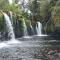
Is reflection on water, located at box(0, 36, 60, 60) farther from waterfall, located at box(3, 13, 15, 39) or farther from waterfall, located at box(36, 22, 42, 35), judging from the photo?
waterfall, located at box(36, 22, 42, 35)

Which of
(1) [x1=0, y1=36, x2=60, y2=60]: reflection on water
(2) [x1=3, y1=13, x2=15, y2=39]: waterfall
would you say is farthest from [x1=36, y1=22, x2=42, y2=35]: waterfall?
(1) [x1=0, y1=36, x2=60, y2=60]: reflection on water

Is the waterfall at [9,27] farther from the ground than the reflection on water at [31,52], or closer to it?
farther from the ground

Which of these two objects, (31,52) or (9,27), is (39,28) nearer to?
(9,27)

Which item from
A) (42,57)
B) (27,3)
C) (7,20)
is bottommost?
(42,57)

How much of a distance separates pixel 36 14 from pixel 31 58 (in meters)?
42.5

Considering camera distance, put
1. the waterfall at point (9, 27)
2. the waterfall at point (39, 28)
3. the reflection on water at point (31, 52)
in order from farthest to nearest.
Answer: the waterfall at point (39, 28), the waterfall at point (9, 27), the reflection on water at point (31, 52)

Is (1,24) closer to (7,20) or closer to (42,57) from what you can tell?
(7,20)

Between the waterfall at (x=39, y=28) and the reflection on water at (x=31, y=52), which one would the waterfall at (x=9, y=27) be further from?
the waterfall at (x=39, y=28)

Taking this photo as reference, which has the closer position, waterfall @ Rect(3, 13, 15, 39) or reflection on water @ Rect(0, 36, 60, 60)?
reflection on water @ Rect(0, 36, 60, 60)

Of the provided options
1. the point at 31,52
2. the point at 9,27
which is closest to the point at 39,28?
the point at 9,27

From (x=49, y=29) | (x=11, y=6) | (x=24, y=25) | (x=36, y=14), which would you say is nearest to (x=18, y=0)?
(x=36, y=14)

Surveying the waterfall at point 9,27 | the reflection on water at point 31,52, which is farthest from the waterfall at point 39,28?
the reflection on water at point 31,52

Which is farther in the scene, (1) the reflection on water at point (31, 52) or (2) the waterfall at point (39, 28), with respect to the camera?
(2) the waterfall at point (39, 28)

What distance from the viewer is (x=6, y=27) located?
116 ft
